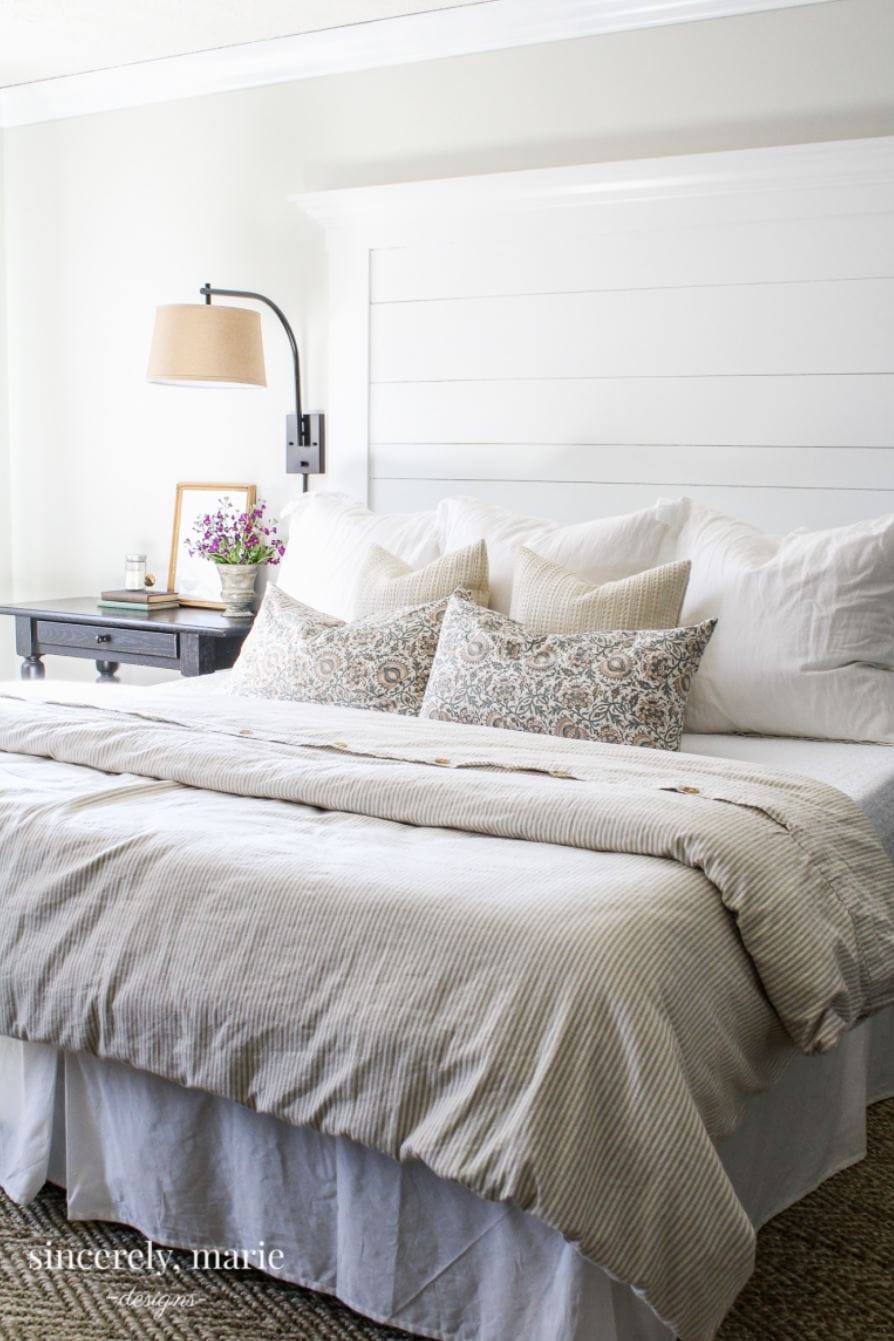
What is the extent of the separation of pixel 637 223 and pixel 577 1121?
8.48 feet

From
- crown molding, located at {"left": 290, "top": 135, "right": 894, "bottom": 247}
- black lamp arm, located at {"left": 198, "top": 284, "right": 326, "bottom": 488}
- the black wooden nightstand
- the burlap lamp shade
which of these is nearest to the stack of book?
the black wooden nightstand

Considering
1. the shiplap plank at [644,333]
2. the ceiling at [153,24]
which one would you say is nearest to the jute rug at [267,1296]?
the shiplap plank at [644,333]

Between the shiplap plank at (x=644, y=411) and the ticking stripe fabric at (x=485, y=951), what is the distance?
141 cm

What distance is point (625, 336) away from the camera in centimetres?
345

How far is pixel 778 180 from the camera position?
10.4 feet

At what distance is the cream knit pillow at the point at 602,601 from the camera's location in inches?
105

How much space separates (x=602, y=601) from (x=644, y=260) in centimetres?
116

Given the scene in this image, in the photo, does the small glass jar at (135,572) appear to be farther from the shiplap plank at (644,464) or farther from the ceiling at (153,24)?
the ceiling at (153,24)

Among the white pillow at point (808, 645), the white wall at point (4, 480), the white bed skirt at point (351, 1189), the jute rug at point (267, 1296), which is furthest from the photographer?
the white wall at point (4, 480)

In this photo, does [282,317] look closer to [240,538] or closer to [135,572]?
[240,538]

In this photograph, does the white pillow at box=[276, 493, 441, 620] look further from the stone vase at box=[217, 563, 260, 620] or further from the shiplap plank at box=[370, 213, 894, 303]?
the shiplap plank at box=[370, 213, 894, 303]

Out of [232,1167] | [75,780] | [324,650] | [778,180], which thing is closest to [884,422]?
[778,180]

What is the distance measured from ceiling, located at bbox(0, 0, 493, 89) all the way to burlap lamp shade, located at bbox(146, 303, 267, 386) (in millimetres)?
804

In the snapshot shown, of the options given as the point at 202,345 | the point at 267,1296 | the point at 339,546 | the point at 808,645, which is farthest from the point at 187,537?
the point at 267,1296
